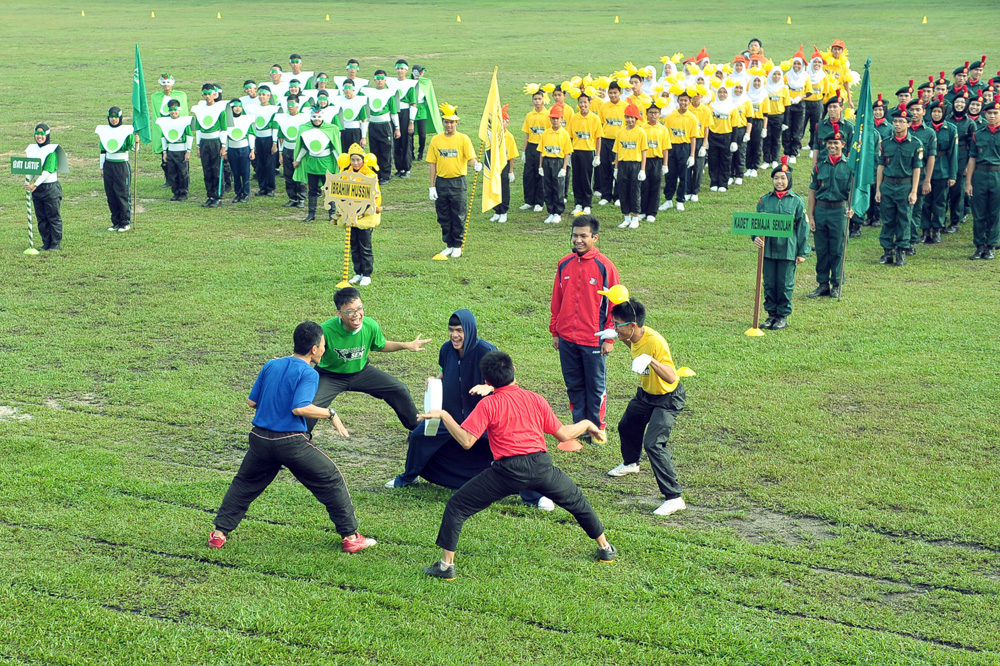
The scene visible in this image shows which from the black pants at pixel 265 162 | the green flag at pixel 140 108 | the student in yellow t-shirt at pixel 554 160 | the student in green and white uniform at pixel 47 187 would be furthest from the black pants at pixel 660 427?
the black pants at pixel 265 162

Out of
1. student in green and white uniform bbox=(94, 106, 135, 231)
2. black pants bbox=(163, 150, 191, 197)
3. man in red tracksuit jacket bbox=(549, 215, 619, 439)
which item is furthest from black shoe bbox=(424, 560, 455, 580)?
black pants bbox=(163, 150, 191, 197)

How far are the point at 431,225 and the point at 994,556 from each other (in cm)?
1360

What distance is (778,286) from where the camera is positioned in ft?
47.8

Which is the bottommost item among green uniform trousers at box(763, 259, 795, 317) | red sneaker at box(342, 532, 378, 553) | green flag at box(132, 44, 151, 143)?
red sneaker at box(342, 532, 378, 553)

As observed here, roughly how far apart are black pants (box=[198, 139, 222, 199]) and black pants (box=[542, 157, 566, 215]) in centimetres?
671

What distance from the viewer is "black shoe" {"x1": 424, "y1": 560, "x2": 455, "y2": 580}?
325 inches

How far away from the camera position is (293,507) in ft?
31.2

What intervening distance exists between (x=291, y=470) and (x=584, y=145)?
13168 millimetres

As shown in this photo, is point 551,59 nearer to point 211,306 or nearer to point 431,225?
point 431,225

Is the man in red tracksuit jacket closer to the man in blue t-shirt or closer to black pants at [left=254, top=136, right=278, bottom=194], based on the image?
the man in blue t-shirt

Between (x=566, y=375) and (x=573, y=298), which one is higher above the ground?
(x=573, y=298)

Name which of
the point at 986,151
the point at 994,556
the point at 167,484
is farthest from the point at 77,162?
the point at 994,556

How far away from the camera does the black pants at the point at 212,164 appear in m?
21.6

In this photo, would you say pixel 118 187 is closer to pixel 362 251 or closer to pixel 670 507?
pixel 362 251
